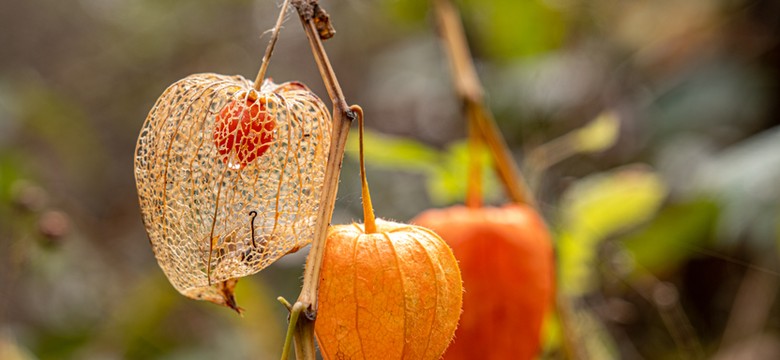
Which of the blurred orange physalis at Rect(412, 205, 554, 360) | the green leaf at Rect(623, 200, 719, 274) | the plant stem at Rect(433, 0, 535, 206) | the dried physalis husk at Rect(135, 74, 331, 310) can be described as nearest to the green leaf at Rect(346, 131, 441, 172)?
the plant stem at Rect(433, 0, 535, 206)

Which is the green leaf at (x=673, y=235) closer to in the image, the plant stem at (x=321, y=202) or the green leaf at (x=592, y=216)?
the green leaf at (x=592, y=216)

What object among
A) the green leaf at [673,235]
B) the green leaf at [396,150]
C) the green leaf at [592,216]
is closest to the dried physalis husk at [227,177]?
the green leaf at [396,150]

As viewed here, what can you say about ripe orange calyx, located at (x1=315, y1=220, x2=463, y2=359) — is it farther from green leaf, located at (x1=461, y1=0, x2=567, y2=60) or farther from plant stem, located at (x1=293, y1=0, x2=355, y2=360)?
green leaf, located at (x1=461, y1=0, x2=567, y2=60)

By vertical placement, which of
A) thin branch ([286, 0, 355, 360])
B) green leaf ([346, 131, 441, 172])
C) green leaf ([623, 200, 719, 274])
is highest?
thin branch ([286, 0, 355, 360])

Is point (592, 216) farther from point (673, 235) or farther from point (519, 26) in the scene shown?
point (519, 26)

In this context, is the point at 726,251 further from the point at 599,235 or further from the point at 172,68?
the point at 172,68

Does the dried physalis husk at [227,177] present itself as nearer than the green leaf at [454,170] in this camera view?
Yes

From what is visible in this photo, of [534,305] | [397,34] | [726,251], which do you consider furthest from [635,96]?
[534,305]
